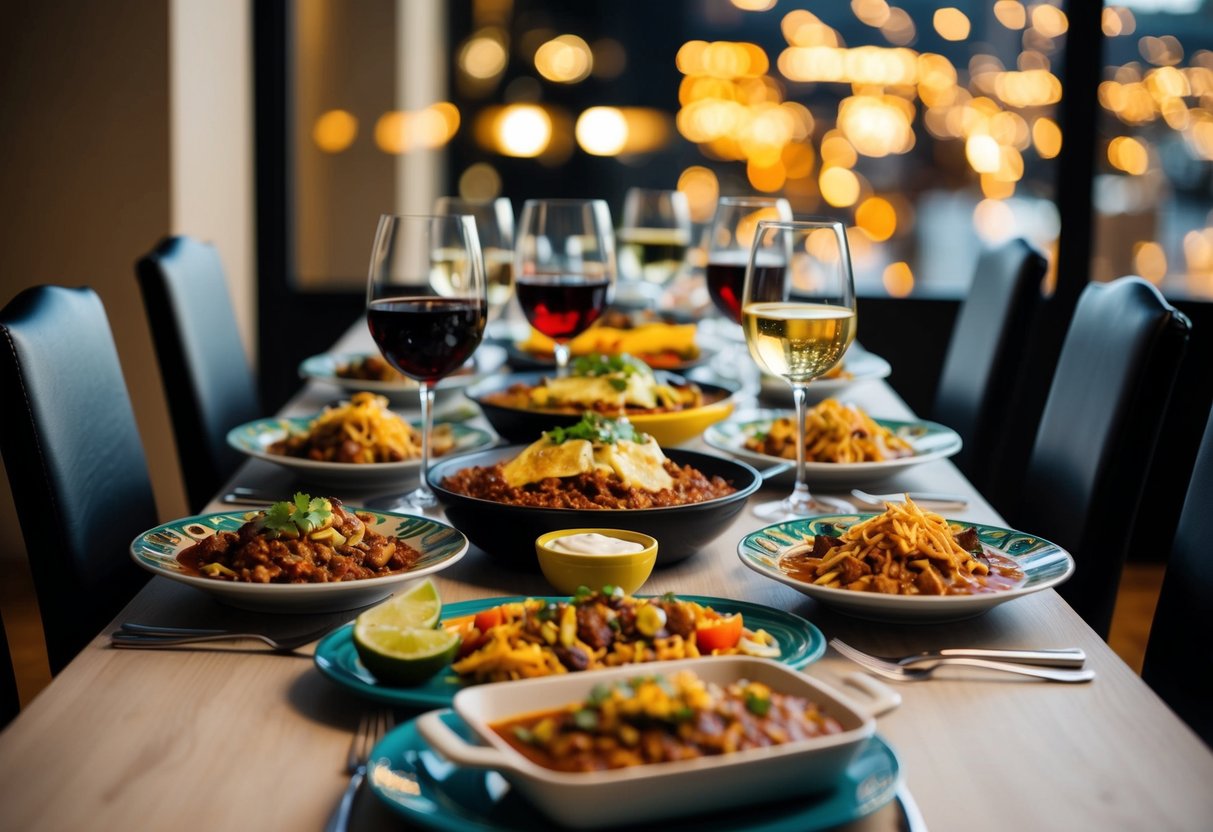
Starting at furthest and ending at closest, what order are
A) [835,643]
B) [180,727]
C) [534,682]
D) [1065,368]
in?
1. [1065,368]
2. [835,643]
3. [180,727]
4. [534,682]

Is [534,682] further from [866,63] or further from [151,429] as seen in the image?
[866,63]

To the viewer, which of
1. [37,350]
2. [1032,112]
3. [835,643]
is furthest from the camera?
[1032,112]

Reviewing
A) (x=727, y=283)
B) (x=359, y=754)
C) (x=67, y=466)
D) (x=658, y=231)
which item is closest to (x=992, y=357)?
(x=727, y=283)

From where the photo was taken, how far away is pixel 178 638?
3.55 feet

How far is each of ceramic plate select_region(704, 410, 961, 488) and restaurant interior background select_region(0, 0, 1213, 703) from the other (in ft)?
7.40

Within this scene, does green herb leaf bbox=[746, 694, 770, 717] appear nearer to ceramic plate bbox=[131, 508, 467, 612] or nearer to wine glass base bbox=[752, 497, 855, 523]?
ceramic plate bbox=[131, 508, 467, 612]

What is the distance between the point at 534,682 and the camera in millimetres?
816

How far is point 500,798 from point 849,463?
100cm

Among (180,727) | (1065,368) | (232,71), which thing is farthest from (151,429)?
(180,727)

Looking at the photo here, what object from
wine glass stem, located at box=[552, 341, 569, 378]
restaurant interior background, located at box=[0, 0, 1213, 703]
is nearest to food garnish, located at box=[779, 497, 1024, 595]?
wine glass stem, located at box=[552, 341, 569, 378]

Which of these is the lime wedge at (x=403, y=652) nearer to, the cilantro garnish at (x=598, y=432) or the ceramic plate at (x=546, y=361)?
the cilantro garnish at (x=598, y=432)

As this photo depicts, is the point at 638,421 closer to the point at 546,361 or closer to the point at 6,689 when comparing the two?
the point at 546,361

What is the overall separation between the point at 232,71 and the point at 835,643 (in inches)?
150

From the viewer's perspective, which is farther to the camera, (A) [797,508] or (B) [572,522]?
(A) [797,508]
